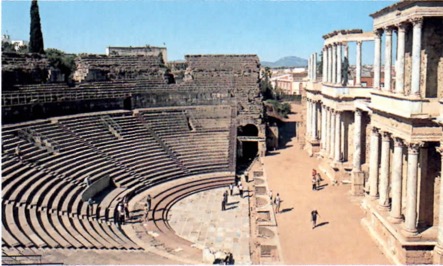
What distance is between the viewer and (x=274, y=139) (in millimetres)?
36594

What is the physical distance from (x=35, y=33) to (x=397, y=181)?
31060 millimetres

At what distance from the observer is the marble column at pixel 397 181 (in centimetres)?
1560

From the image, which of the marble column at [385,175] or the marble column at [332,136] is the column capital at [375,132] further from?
the marble column at [332,136]

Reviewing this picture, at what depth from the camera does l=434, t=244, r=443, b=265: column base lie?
1401 centimetres

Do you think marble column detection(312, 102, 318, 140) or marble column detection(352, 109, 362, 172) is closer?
marble column detection(352, 109, 362, 172)

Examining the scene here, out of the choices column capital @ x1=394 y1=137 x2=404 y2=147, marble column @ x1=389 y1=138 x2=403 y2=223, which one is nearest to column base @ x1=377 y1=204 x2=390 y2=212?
marble column @ x1=389 y1=138 x2=403 y2=223

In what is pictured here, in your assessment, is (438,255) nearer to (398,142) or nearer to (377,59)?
(398,142)

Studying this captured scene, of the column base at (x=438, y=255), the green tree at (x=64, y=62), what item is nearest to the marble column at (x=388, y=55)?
the column base at (x=438, y=255)

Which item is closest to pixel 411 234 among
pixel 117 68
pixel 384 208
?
pixel 384 208


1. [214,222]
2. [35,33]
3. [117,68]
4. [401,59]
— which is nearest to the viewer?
[401,59]

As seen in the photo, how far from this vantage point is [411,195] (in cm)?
1492

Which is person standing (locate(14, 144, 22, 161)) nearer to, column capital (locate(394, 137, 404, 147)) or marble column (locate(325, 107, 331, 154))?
column capital (locate(394, 137, 404, 147))

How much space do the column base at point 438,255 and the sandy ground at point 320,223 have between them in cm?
163

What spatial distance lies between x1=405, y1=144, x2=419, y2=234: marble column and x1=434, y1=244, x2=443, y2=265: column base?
891mm
